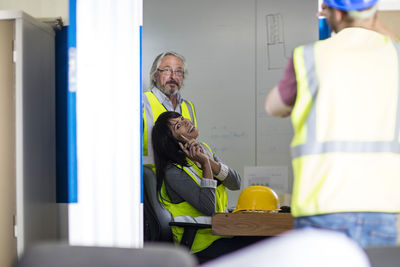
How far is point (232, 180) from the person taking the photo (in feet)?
15.9

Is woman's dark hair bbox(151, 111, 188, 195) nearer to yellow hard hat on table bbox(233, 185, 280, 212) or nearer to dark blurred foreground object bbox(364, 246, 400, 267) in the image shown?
yellow hard hat on table bbox(233, 185, 280, 212)

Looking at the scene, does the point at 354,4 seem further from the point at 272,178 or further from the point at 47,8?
the point at 272,178

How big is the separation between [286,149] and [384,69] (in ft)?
11.3

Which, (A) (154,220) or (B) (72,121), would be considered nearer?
(B) (72,121)

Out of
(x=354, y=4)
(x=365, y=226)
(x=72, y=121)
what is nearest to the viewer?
(x=365, y=226)

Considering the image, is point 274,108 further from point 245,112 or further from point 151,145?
point 245,112

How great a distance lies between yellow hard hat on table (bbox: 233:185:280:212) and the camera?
403cm

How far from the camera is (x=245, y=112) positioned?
5117 mm

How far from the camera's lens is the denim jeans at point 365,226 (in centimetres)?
161

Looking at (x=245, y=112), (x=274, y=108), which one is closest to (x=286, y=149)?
(x=245, y=112)

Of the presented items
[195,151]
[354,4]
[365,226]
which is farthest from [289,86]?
[195,151]

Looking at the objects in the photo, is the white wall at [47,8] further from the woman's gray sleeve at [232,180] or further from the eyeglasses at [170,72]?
the woman's gray sleeve at [232,180]

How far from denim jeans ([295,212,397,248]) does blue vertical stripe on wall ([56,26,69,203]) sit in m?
2.37

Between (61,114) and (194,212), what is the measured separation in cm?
142
